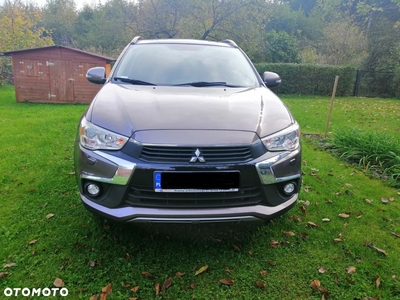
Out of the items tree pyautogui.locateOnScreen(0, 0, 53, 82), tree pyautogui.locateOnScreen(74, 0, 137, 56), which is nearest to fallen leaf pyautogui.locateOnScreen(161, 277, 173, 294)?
tree pyautogui.locateOnScreen(74, 0, 137, 56)

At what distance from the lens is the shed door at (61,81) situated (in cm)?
1120

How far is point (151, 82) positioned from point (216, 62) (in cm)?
79

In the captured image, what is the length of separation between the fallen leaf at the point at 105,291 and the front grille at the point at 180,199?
55cm

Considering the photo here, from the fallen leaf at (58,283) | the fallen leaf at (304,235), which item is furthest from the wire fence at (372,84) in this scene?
the fallen leaf at (58,283)

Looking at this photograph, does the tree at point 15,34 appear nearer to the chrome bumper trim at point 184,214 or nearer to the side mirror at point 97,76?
the side mirror at point 97,76

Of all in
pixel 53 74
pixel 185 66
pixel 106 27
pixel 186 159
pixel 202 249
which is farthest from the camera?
pixel 106 27

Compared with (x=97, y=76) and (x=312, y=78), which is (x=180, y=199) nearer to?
(x=97, y=76)

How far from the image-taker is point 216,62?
3.18 meters

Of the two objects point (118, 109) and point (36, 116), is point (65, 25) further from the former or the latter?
point (118, 109)

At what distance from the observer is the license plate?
1.84 meters

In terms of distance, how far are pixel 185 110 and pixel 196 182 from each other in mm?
567

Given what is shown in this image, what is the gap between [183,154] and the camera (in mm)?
1853

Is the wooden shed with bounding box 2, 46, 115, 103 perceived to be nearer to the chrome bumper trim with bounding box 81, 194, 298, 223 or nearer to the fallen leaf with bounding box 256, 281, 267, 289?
the chrome bumper trim with bounding box 81, 194, 298, 223

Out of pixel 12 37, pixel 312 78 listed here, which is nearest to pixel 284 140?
pixel 312 78
